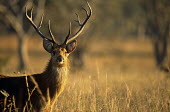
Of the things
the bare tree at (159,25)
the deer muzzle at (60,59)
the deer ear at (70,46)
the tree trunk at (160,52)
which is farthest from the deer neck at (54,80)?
the bare tree at (159,25)

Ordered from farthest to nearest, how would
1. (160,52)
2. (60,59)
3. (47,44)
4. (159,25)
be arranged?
(160,52)
(159,25)
(47,44)
(60,59)

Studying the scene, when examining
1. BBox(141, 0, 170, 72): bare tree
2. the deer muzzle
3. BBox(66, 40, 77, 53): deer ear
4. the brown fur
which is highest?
BBox(141, 0, 170, 72): bare tree

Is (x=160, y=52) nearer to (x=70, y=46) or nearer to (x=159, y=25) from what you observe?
(x=159, y=25)

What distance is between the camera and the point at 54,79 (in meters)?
7.20

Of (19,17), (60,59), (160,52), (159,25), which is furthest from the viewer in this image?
(160,52)

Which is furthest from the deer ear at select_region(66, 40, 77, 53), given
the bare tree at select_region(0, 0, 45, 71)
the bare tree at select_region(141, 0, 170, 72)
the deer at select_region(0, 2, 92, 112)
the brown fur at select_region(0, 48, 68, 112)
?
the bare tree at select_region(141, 0, 170, 72)

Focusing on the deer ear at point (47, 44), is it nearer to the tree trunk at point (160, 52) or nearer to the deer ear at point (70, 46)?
the deer ear at point (70, 46)

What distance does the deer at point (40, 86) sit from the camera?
6.82 m

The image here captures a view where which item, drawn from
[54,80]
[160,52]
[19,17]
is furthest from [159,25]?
[54,80]

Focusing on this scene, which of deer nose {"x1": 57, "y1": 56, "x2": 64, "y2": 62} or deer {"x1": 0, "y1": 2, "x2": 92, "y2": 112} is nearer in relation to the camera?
deer {"x1": 0, "y1": 2, "x2": 92, "y2": 112}

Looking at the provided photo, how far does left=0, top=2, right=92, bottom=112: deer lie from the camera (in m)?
6.82

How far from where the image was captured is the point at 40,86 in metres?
7.12

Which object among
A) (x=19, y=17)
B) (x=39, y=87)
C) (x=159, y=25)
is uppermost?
(x=19, y=17)

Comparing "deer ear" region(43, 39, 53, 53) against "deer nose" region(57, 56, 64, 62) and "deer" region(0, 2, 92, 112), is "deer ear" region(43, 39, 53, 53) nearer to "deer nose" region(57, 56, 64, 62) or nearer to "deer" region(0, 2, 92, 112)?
"deer" region(0, 2, 92, 112)
